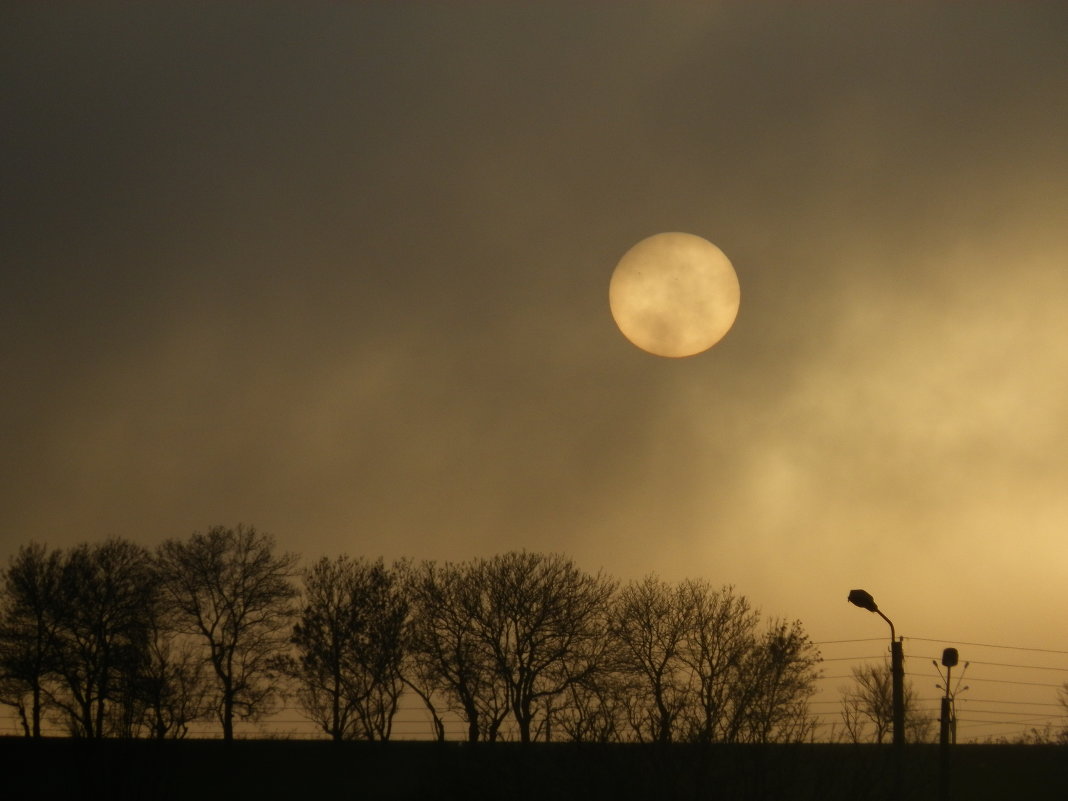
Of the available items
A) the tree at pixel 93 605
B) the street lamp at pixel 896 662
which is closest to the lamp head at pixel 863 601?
the street lamp at pixel 896 662

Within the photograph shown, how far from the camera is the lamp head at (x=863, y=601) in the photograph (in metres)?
35.6

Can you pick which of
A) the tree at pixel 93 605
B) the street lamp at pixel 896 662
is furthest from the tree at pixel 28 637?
the street lamp at pixel 896 662

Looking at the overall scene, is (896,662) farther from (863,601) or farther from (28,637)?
(28,637)

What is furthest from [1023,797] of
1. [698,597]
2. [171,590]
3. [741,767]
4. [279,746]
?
[171,590]

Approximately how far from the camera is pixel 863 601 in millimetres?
35688

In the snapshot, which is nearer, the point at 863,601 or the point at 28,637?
the point at 863,601

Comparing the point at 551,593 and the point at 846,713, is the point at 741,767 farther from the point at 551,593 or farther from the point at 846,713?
the point at 551,593

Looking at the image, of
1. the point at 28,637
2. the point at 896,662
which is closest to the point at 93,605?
the point at 28,637

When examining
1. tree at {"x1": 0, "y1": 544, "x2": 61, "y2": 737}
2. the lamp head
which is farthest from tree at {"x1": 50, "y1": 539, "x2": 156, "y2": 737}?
the lamp head

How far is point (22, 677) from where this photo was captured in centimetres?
6481

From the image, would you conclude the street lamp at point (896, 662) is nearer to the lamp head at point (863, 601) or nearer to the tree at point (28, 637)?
the lamp head at point (863, 601)

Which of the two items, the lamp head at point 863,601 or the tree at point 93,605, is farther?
the tree at point 93,605

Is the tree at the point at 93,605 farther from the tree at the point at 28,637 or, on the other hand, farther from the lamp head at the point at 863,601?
the lamp head at the point at 863,601

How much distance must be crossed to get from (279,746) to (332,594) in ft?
42.6
